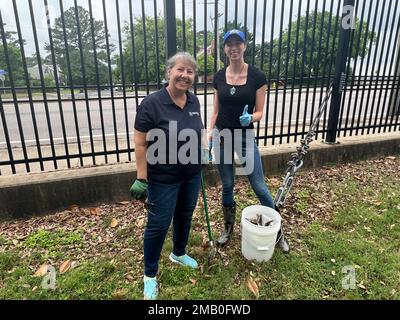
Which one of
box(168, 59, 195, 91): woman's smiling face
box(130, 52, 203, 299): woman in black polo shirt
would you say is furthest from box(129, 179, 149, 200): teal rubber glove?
box(168, 59, 195, 91): woman's smiling face

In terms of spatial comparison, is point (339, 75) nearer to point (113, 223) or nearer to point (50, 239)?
point (113, 223)

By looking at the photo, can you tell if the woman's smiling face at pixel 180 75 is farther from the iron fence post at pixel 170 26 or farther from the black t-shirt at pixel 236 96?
the iron fence post at pixel 170 26

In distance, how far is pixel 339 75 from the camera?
192 inches

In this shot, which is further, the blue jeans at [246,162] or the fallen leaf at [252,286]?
the blue jeans at [246,162]

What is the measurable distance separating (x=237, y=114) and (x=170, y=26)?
169 centimetres

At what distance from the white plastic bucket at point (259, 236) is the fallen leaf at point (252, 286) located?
0.25m

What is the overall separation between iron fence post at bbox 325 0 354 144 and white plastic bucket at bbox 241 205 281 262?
9.34ft

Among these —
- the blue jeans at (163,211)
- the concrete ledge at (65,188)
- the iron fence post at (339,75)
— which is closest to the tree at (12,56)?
the concrete ledge at (65,188)

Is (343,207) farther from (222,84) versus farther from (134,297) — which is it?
(134,297)

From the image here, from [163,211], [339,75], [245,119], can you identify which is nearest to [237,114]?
[245,119]

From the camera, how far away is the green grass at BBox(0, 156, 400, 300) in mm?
2637

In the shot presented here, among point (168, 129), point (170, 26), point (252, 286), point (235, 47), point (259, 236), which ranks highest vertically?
point (170, 26)

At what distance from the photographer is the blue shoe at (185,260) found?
293 centimetres
